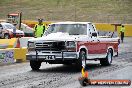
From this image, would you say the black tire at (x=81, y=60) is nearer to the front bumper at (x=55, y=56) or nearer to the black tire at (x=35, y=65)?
the front bumper at (x=55, y=56)

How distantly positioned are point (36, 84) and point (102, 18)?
4980 cm

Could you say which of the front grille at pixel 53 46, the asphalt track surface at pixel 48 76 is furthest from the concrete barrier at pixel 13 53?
the front grille at pixel 53 46

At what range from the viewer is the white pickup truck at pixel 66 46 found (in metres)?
16.1

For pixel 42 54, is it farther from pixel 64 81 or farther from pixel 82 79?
pixel 82 79

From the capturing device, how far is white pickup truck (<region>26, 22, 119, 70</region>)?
16078mm

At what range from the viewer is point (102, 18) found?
203 ft

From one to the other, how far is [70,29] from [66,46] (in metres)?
1.65

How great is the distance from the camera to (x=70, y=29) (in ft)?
57.7

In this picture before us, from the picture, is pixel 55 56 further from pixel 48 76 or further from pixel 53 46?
pixel 48 76

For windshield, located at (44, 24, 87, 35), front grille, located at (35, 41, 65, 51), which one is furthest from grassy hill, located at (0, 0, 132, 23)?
front grille, located at (35, 41, 65, 51)

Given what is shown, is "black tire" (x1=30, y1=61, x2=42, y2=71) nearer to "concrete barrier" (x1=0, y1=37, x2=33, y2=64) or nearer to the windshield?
the windshield

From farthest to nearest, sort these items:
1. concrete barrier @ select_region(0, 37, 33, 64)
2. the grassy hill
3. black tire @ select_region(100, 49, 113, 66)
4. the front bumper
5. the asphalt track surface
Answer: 1. the grassy hill
2. concrete barrier @ select_region(0, 37, 33, 64)
3. black tire @ select_region(100, 49, 113, 66)
4. the front bumper
5. the asphalt track surface

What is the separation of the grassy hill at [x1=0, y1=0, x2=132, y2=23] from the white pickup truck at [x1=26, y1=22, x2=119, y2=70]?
4285 cm

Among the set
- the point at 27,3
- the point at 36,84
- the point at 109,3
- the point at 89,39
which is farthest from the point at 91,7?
the point at 36,84
